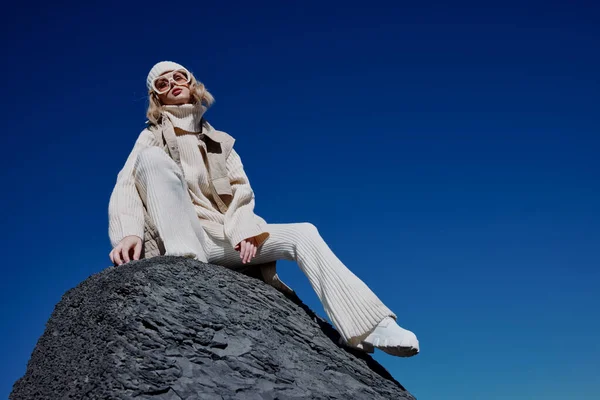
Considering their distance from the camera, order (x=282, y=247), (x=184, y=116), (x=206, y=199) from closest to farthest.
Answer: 1. (x=282, y=247)
2. (x=206, y=199)
3. (x=184, y=116)

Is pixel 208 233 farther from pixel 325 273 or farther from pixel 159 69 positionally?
pixel 159 69

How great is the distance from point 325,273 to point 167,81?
2178 millimetres

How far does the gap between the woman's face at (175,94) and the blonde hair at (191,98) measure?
2.5 inches

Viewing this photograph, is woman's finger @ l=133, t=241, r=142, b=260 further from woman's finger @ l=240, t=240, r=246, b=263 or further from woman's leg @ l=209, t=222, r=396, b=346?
woman's finger @ l=240, t=240, r=246, b=263

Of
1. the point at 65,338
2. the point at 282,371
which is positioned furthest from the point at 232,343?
the point at 65,338

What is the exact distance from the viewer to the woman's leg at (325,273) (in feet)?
13.6

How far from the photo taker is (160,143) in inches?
194

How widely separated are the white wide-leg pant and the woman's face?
81 centimetres

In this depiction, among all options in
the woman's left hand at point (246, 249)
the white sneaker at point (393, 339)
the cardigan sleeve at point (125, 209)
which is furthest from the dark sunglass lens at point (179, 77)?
the white sneaker at point (393, 339)

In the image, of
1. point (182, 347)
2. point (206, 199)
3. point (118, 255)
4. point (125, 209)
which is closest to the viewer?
point (182, 347)

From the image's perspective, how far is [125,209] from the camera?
448 centimetres

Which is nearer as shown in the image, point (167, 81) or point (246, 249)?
point (246, 249)

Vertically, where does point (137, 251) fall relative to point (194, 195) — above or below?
below

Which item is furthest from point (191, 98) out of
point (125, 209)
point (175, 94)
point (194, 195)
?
point (125, 209)
